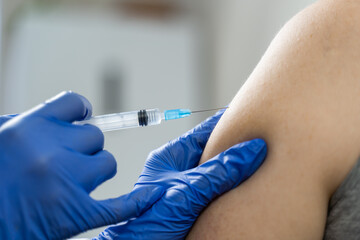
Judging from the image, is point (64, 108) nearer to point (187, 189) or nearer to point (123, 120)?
point (123, 120)

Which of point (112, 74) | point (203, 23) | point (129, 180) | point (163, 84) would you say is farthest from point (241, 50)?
point (129, 180)

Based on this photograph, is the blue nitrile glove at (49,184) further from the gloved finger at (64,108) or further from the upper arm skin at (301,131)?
the upper arm skin at (301,131)

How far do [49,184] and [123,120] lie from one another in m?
0.26

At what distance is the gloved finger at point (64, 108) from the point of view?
829 millimetres

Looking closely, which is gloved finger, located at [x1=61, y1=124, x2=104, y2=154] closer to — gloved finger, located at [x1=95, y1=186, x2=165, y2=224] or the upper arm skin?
gloved finger, located at [x1=95, y1=186, x2=165, y2=224]

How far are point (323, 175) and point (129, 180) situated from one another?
191 cm

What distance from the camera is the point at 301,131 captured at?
658mm

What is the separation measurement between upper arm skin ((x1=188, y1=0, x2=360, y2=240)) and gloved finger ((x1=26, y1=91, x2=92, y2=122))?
1.36 ft

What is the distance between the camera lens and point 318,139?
0.64 meters

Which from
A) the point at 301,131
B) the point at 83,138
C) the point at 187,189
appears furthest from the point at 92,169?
the point at 301,131

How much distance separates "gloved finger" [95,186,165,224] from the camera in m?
0.80

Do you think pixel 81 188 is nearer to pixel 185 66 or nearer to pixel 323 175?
pixel 323 175

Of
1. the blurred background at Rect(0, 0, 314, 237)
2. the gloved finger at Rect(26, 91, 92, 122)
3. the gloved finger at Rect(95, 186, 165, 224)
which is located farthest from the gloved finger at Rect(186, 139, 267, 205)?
the blurred background at Rect(0, 0, 314, 237)

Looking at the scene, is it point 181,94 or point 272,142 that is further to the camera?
point 181,94
